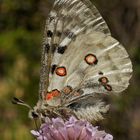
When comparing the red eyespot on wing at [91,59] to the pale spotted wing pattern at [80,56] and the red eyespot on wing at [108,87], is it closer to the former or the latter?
the pale spotted wing pattern at [80,56]

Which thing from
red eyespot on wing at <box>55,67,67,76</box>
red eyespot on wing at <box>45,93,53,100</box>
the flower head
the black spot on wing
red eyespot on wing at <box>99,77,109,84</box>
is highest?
the black spot on wing

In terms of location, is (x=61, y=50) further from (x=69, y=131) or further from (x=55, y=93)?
(x=69, y=131)

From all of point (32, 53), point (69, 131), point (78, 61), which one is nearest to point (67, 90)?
point (78, 61)

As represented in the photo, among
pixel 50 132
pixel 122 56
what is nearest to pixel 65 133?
pixel 50 132

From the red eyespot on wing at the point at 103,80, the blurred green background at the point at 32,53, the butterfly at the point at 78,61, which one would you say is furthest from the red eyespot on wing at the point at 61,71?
the blurred green background at the point at 32,53

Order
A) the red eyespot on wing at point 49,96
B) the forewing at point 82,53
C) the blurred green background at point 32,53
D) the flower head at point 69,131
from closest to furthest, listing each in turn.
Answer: the flower head at point 69,131
the red eyespot on wing at point 49,96
the forewing at point 82,53
the blurred green background at point 32,53

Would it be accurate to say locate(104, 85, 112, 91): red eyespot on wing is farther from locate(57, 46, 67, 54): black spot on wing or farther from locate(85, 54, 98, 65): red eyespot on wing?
locate(57, 46, 67, 54): black spot on wing

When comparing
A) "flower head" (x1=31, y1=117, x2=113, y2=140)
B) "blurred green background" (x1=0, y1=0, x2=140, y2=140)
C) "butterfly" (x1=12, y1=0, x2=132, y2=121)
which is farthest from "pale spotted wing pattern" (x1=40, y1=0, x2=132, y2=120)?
"blurred green background" (x1=0, y1=0, x2=140, y2=140)

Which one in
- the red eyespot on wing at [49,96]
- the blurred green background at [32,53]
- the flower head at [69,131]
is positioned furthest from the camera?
the blurred green background at [32,53]
